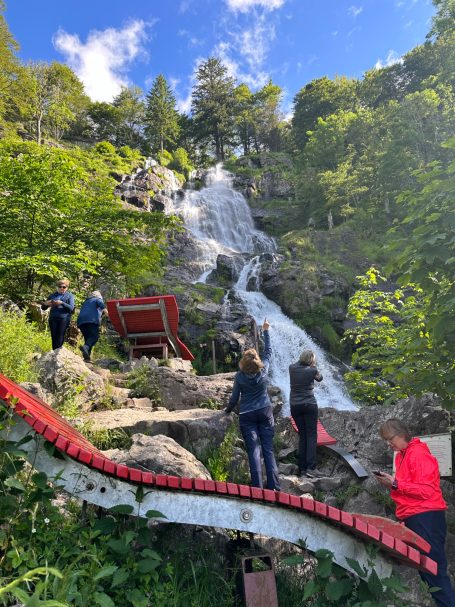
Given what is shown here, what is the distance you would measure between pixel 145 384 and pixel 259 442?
3651 millimetres

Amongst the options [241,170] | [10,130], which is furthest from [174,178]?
[10,130]

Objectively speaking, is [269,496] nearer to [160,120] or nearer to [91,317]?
[91,317]

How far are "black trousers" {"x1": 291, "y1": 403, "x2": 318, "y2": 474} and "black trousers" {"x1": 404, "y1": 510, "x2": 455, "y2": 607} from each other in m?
2.79

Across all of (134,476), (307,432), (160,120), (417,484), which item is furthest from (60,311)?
(160,120)

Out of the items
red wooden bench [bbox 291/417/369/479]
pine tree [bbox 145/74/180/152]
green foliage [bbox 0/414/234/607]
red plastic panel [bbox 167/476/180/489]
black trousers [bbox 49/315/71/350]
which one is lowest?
red wooden bench [bbox 291/417/369/479]

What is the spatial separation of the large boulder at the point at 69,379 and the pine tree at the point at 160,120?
48.8m

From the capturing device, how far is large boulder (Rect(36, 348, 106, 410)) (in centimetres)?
663

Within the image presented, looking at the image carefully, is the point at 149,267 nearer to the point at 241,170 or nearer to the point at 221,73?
the point at 241,170

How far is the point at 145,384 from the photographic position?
8742mm

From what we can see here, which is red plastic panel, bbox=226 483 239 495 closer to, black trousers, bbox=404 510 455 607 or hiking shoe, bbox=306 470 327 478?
black trousers, bbox=404 510 455 607

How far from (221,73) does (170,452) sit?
65.9 metres

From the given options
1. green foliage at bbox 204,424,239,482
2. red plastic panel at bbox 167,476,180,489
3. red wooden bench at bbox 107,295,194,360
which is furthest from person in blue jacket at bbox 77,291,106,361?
red plastic panel at bbox 167,476,180,489

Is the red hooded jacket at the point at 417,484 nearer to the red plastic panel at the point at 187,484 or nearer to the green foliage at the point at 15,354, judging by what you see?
the red plastic panel at the point at 187,484

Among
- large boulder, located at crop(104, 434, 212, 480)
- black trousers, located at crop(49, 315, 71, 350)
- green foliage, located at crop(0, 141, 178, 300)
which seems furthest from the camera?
green foliage, located at crop(0, 141, 178, 300)
